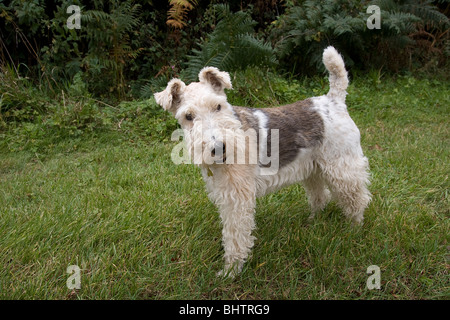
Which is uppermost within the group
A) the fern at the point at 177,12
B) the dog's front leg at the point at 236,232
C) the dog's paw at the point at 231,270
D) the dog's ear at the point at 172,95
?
the fern at the point at 177,12

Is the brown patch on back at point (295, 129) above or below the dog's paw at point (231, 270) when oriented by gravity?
above

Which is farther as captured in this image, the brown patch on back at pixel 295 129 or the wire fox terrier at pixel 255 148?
the brown patch on back at pixel 295 129

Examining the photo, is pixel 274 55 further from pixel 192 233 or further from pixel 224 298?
pixel 224 298

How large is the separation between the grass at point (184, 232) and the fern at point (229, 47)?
1.99 metres

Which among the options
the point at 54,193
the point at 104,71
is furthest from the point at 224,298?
the point at 104,71

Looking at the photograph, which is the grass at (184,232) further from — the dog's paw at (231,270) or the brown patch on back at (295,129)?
the brown patch on back at (295,129)

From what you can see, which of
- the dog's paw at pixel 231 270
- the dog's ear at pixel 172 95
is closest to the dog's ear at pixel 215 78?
the dog's ear at pixel 172 95

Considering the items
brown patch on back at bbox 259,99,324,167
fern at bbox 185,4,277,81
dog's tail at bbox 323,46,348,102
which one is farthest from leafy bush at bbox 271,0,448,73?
brown patch on back at bbox 259,99,324,167

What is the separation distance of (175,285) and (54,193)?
2.04 meters

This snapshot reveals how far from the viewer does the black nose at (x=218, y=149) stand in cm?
232

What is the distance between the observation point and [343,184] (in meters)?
3.12

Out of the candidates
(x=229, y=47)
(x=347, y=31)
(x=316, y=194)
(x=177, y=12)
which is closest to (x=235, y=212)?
(x=316, y=194)

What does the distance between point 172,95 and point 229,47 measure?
12.2 ft
